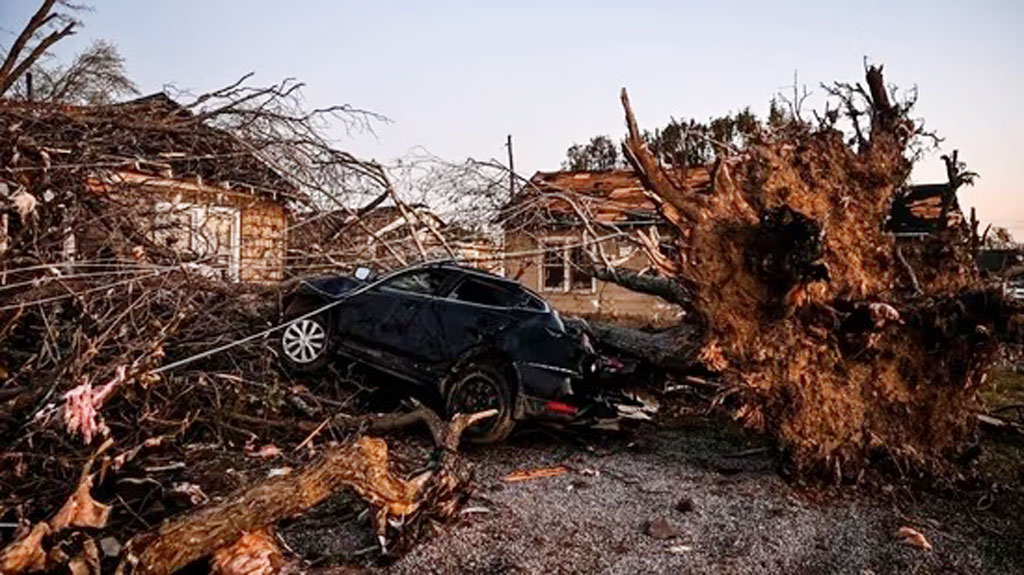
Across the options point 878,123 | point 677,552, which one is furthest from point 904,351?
point 677,552

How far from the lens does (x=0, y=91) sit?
692 centimetres

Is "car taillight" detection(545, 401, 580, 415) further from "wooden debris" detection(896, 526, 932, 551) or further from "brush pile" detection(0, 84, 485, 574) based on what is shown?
"wooden debris" detection(896, 526, 932, 551)

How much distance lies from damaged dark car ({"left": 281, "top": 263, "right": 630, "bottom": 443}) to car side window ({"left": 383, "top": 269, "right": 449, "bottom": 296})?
0.04ft

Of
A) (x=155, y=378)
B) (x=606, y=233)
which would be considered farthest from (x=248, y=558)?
(x=606, y=233)

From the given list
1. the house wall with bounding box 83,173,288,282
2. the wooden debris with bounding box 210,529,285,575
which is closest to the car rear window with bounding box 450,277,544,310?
the house wall with bounding box 83,173,288,282

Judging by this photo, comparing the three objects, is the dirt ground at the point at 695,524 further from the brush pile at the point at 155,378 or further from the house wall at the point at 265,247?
the house wall at the point at 265,247

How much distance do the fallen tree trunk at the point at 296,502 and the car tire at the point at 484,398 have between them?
5.13 feet

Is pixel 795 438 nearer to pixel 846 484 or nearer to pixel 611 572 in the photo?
pixel 846 484

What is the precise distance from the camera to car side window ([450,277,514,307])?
22.3 feet

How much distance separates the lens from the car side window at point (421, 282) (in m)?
7.19

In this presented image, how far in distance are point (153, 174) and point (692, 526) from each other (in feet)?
22.2

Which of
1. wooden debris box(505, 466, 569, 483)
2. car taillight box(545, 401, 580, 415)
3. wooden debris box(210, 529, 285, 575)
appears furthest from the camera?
car taillight box(545, 401, 580, 415)

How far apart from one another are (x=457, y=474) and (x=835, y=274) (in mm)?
3893

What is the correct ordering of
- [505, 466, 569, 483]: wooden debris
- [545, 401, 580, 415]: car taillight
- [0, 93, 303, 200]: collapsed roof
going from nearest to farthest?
[505, 466, 569, 483]: wooden debris
[0, 93, 303, 200]: collapsed roof
[545, 401, 580, 415]: car taillight
